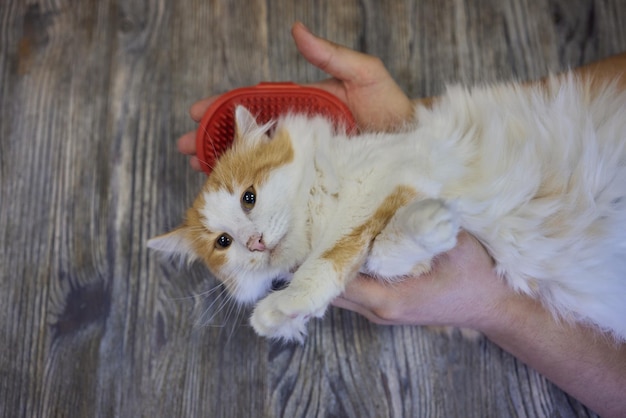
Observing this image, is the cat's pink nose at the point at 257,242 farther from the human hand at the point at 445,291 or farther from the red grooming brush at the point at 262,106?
the red grooming brush at the point at 262,106

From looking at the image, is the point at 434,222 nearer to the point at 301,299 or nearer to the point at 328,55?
the point at 301,299

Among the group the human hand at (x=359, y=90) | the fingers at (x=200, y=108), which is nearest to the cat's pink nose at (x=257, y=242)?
the human hand at (x=359, y=90)

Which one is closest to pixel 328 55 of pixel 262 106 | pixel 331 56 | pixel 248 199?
pixel 331 56

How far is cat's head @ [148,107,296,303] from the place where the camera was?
1268 millimetres

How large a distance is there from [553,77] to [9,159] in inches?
79.3

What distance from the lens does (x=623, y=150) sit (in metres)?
1.24

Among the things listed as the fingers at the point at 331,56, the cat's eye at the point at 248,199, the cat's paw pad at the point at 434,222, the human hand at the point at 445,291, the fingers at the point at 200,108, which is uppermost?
the fingers at the point at 331,56

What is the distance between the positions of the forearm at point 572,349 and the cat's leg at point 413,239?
0.36m

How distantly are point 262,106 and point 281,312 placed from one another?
79 centimetres

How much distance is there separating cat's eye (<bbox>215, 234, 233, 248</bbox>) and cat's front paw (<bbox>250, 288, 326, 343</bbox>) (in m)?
0.29

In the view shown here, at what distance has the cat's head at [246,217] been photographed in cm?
127

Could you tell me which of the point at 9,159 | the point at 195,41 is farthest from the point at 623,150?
the point at 9,159

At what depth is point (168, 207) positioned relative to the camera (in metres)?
1.78

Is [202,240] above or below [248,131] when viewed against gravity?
below
